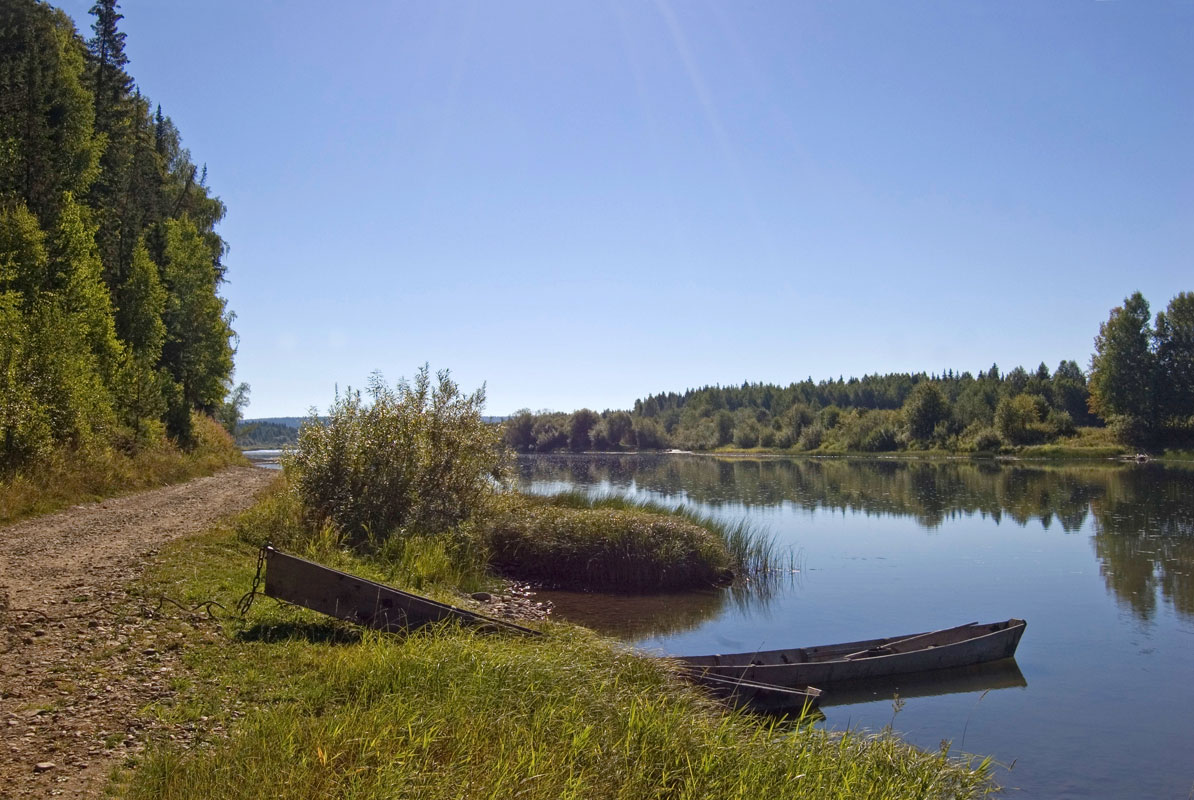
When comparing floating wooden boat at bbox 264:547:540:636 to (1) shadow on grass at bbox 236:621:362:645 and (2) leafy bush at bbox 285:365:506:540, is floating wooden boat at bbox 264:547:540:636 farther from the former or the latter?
(2) leafy bush at bbox 285:365:506:540

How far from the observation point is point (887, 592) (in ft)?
67.4

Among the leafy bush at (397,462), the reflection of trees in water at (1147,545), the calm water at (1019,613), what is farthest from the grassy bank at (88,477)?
the reflection of trees in water at (1147,545)

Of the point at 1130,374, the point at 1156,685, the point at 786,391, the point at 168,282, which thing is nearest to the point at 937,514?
the point at 1156,685

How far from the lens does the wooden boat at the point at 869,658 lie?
1138 cm

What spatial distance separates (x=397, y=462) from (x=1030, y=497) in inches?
1498

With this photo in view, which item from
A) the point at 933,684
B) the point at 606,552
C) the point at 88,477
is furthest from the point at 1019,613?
the point at 88,477

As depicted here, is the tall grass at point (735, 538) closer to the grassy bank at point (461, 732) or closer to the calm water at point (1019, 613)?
the calm water at point (1019, 613)

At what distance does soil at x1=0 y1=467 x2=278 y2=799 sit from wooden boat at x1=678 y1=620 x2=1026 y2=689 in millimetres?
6529

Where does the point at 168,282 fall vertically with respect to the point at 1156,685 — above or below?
above

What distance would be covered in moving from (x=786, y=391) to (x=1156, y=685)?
179331 mm

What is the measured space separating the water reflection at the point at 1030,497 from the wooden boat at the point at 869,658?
19.7 feet

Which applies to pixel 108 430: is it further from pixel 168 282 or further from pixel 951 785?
pixel 951 785

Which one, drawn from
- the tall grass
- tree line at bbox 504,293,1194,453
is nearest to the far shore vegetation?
the tall grass

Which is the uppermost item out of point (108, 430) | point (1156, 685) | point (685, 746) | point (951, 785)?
point (108, 430)
